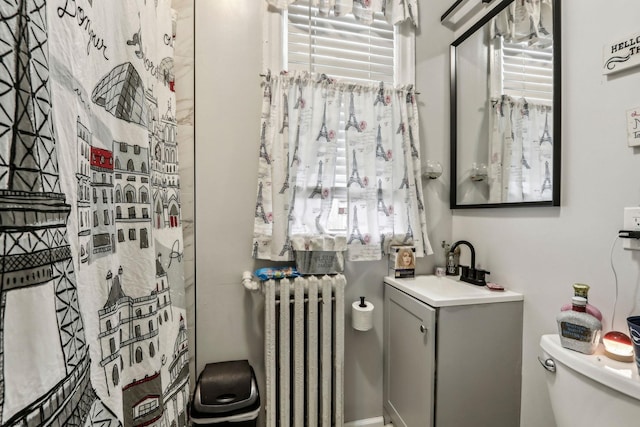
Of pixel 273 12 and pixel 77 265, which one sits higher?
pixel 273 12

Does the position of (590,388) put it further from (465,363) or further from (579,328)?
(465,363)

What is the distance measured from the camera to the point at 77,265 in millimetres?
481

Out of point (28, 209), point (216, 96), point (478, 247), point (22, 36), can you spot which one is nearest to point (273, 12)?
point (216, 96)

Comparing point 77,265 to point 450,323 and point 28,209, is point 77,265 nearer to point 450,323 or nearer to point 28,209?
point 28,209

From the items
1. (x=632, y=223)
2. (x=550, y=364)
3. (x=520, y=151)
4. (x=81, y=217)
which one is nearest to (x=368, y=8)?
(x=520, y=151)

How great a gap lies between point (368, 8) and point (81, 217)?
168cm

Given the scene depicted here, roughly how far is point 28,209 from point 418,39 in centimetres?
189

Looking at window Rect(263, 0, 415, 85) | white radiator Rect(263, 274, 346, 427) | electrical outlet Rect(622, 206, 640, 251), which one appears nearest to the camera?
electrical outlet Rect(622, 206, 640, 251)

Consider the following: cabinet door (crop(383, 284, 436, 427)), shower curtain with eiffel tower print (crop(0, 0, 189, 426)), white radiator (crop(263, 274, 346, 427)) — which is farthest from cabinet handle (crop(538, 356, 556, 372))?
shower curtain with eiffel tower print (crop(0, 0, 189, 426))

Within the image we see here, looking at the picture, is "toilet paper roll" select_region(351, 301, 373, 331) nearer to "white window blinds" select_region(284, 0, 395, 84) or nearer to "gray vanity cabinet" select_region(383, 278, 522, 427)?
Answer: "gray vanity cabinet" select_region(383, 278, 522, 427)

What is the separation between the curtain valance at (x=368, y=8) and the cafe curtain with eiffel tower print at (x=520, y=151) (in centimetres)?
71

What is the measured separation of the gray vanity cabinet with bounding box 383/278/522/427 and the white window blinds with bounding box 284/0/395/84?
1.28 meters

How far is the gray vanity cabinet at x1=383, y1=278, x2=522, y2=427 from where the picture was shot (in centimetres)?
111

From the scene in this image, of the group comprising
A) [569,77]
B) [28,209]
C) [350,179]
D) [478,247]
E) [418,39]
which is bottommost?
[478,247]
